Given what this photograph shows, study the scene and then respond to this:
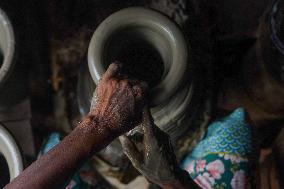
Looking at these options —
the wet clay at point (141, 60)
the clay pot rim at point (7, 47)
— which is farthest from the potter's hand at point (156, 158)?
the clay pot rim at point (7, 47)

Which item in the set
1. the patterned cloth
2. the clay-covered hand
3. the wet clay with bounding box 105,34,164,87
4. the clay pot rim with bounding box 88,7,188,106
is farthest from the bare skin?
the patterned cloth

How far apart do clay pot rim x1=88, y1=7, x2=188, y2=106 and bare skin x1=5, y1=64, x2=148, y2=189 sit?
154 millimetres

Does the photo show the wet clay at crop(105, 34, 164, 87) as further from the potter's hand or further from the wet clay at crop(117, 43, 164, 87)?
the potter's hand

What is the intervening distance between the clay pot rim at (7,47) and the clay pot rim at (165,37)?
20 cm

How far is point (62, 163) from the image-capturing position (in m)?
0.74

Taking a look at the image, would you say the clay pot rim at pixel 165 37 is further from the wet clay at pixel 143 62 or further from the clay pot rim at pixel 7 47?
the clay pot rim at pixel 7 47

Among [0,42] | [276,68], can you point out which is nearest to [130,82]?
[0,42]

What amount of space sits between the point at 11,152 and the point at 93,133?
0.36m

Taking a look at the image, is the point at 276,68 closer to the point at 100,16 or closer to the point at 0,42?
the point at 100,16

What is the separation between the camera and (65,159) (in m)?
0.74

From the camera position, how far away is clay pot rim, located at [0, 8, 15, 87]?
1.03 meters

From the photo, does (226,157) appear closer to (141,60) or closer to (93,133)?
(141,60)

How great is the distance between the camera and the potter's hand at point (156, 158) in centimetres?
83

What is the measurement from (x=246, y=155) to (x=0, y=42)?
76 centimetres
